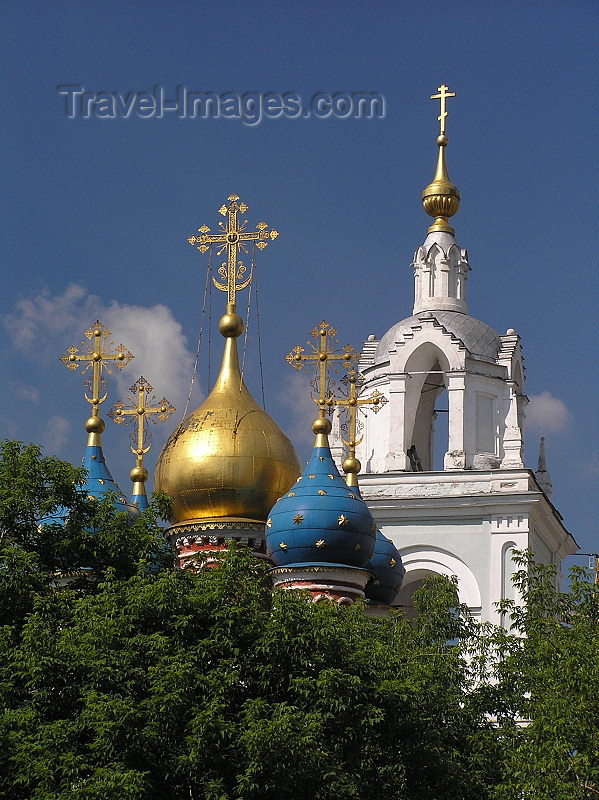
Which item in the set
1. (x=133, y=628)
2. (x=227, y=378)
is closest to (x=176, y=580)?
(x=133, y=628)

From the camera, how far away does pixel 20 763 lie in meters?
23.9

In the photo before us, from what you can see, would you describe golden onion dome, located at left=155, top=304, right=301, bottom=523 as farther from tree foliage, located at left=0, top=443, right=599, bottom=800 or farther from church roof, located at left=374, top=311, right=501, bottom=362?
church roof, located at left=374, top=311, right=501, bottom=362

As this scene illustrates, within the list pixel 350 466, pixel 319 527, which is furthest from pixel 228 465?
pixel 350 466

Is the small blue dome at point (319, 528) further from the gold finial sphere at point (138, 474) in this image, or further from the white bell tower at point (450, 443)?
the white bell tower at point (450, 443)

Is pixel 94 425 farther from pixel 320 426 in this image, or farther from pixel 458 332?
pixel 458 332

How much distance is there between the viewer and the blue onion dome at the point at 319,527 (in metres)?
30.5

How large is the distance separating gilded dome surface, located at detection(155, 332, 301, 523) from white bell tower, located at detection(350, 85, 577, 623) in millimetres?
9122

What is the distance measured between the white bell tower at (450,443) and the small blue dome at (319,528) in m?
10.8

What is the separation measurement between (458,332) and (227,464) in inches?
488

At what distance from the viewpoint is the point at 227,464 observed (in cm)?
3325

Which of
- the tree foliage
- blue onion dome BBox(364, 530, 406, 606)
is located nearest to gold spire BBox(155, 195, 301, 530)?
blue onion dome BBox(364, 530, 406, 606)

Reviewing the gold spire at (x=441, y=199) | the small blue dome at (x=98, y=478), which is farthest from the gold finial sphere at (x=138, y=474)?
the gold spire at (x=441, y=199)

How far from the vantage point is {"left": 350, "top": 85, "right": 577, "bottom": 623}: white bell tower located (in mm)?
42250

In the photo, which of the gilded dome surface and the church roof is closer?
the gilded dome surface
